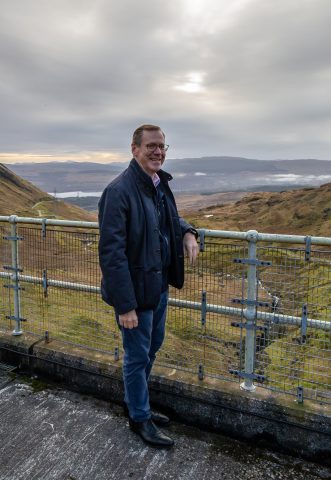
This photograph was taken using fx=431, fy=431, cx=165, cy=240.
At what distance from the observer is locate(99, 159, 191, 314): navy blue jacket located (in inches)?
126

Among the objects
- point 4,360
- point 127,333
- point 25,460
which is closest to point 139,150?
point 127,333

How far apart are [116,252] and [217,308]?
4.59 ft

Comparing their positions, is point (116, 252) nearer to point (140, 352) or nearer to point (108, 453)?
point (140, 352)

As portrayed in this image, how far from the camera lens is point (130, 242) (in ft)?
11.0

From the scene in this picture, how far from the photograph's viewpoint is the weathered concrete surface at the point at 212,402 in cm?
360

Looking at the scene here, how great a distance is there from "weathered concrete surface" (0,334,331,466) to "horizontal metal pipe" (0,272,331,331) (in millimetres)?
673

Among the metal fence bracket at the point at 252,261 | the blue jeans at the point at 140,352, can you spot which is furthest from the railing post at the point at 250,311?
the blue jeans at the point at 140,352

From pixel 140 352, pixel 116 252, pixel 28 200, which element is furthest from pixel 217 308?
pixel 28 200

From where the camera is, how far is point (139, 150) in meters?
3.46

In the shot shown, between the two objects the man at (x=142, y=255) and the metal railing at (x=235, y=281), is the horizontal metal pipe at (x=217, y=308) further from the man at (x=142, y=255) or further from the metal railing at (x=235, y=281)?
the man at (x=142, y=255)

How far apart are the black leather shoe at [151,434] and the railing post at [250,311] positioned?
0.86 meters

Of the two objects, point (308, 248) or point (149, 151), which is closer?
point (149, 151)

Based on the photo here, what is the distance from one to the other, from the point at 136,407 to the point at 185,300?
115 cm

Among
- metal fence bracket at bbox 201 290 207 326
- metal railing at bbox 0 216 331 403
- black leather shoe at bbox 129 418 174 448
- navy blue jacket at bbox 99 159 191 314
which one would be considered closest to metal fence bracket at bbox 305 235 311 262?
metal railing at bbox 0 216 331 403
